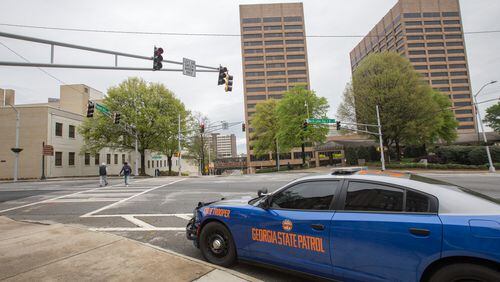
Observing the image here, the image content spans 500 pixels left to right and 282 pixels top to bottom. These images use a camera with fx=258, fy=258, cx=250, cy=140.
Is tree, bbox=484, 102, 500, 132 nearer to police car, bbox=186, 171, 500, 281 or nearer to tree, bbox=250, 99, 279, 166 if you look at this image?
tree, bbox=250, 99, 279, 166

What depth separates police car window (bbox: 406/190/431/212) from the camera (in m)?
2.69

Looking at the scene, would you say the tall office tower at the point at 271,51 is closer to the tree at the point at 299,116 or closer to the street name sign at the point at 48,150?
the tree at the point at 299,116

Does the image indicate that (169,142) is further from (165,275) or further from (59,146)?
(165,275)

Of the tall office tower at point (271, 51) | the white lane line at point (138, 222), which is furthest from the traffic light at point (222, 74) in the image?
the tall office tower at point (271, 51)

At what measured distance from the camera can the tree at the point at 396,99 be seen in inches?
1287

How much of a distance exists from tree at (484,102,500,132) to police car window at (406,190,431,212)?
281ft

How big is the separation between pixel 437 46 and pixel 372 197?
10803 cm

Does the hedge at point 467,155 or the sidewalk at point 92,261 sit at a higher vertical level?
the hedge at point 467,155

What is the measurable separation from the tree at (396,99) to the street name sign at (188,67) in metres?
28.4

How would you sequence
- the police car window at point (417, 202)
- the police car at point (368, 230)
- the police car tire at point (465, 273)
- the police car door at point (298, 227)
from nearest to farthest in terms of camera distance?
1. the police car tire at point (465, 273)
2. the police car at point (368, 230)
3. the police car window at point (417, 202)
4. the police car door at point (298, 227)

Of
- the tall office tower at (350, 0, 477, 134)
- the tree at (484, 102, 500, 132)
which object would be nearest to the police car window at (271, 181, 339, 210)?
the tree at (484, 102, 500, 132)

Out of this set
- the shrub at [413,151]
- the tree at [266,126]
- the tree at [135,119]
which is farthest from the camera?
the tree at [266,126]

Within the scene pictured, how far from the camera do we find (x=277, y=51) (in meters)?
84.3

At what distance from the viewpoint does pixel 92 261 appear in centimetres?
400
